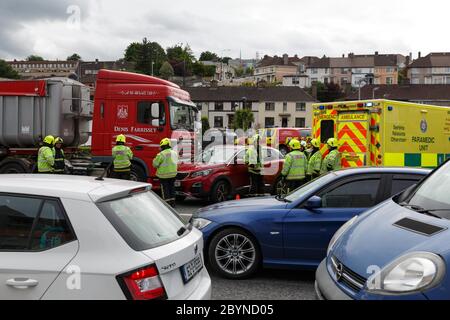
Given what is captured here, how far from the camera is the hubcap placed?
614cm

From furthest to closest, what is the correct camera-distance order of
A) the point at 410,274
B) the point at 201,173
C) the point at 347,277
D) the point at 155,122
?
the point at 155,122, the point at 201,173, the point at 347,277, the point at 410,274

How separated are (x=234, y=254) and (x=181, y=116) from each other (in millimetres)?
7756

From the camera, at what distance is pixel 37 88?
42.5 feet

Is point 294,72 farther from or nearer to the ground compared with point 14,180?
farther from the ground

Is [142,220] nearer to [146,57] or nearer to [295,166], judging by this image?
[295,166]

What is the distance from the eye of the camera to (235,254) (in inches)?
243

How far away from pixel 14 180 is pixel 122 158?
25.4 feet

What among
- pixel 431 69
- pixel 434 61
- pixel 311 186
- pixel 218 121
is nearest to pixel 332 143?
pixel 311 186

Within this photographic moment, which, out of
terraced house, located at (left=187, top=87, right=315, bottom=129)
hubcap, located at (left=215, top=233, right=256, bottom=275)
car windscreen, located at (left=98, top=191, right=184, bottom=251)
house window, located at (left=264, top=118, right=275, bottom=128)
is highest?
terraced house, located at (left=187, top=87, right=315, bottom=129)

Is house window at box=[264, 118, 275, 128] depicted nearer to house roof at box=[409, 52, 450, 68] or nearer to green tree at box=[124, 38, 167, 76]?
green tree at box=[124, 38, 167, 76]

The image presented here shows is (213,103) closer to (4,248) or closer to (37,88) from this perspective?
(37,88)

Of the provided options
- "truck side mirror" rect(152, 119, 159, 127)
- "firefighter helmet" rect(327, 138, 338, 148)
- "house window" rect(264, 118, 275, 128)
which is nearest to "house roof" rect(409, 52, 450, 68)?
"house window" rect(264, 118, 275, 128)

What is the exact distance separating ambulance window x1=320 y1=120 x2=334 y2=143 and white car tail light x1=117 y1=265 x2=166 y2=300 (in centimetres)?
990
